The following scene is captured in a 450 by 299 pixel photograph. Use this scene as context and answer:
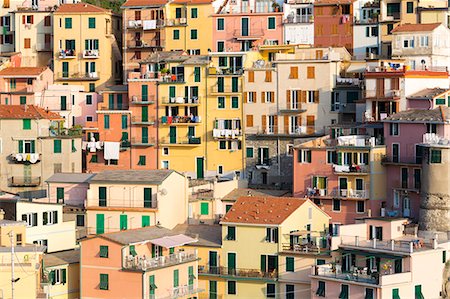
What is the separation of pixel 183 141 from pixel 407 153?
1668cm

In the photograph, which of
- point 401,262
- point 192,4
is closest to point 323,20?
point 192,4

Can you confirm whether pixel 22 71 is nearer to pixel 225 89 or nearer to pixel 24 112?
pixel 24 112

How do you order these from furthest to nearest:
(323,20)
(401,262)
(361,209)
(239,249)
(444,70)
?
(323,20) → (444,70) → (361,209) → (239,249) → (401,262)

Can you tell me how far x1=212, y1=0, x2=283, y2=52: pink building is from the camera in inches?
4218

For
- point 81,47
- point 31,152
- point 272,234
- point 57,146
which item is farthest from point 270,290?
point 81,47

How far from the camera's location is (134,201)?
294 feet

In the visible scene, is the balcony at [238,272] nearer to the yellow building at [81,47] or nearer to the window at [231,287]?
the window at [231,287]

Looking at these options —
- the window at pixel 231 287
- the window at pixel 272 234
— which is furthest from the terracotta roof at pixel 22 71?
the window at pixel 272 234

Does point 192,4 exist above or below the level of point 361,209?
above

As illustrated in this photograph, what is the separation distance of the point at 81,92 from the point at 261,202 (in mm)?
25540

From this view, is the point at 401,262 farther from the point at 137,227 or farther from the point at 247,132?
the point at 247,132

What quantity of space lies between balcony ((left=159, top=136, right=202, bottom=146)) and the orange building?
36.9 ft

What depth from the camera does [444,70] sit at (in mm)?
97688

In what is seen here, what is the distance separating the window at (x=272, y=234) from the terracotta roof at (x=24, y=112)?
878 inches
